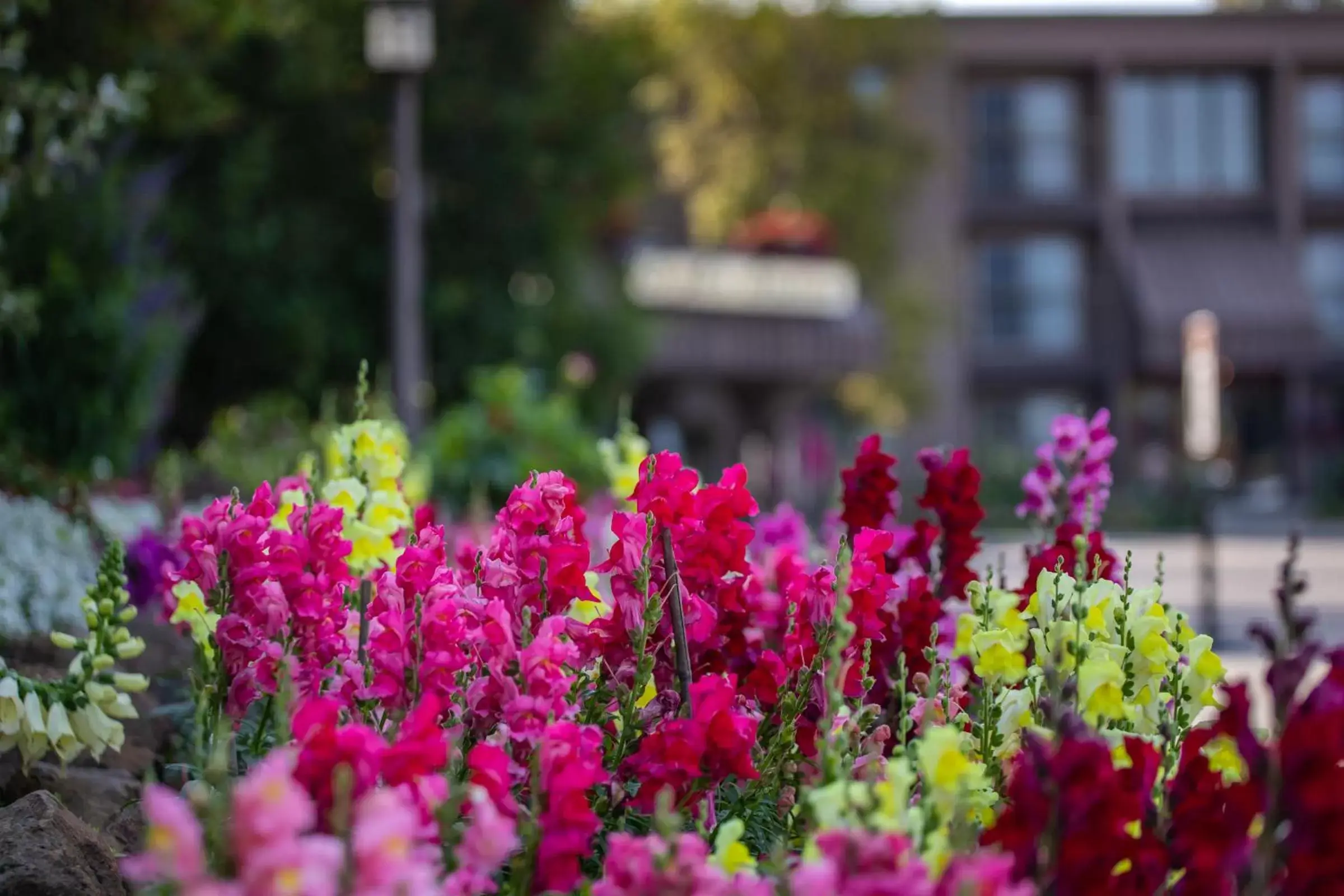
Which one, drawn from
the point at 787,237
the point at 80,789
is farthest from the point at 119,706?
the point at 787,237

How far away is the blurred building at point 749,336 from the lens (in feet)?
62.3

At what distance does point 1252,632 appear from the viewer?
2045 mm

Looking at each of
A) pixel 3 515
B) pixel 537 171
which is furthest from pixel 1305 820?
pixel 537 171

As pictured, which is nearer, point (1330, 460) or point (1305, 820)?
point (1305, 820)

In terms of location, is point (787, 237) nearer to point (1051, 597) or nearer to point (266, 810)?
point (1051, 597)

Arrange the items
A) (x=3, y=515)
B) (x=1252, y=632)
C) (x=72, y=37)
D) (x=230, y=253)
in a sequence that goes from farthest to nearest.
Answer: (x=230, y=253)
(x=72, y=37)
(x=3, y=515)
(x=1252, y=632)

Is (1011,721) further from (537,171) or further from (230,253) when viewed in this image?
(537,171)

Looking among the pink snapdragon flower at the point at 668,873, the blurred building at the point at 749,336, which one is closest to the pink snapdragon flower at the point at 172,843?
the pink snapdragon flower at the point at 668,873

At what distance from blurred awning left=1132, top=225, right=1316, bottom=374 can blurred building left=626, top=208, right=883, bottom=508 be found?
14.1 metres

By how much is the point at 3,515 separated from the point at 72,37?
403 cm

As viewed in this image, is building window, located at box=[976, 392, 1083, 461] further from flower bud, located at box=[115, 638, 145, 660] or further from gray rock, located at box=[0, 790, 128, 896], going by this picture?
gray rock, located at box=[0, 790, 128, 896]

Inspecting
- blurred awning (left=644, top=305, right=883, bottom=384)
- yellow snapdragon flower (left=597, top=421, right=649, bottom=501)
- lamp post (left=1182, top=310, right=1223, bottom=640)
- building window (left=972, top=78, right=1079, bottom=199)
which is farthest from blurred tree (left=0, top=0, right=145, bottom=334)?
building window (left=972, top=78, right=1079, bottom=199)

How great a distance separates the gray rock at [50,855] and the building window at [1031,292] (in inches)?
1320

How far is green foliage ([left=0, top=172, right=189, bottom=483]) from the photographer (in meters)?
7.98
